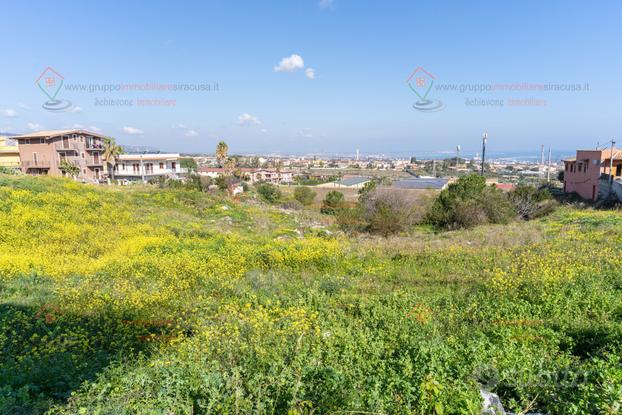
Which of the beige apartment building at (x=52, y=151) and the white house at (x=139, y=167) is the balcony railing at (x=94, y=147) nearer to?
the beige apartment building at (x=52, y=151)

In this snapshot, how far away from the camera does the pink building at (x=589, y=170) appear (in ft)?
97.0

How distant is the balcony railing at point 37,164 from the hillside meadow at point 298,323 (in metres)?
27.8

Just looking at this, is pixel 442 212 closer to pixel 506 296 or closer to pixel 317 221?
pixel 317 221

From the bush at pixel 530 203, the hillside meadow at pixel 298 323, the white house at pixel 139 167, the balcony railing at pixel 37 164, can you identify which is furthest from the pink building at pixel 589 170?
the balcony railing at pixel 37 164

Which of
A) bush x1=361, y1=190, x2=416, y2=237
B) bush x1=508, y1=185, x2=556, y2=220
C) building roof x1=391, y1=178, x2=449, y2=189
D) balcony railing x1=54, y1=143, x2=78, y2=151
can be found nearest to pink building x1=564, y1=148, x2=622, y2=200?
bush x1=508, y1=185, x2=556, y2=220

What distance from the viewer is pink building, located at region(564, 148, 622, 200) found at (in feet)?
97.0

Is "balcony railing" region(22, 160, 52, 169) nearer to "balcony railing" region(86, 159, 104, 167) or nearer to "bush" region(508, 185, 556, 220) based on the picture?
"balcony railing" region(86, 159, 104, 167)

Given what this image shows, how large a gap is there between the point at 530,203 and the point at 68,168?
40.3 m

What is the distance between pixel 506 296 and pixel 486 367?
3.83 meters

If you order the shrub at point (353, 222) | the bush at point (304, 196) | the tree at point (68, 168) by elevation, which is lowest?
the bush at point (304, 196)

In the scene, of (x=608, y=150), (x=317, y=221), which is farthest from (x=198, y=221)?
(x=608, y=150)

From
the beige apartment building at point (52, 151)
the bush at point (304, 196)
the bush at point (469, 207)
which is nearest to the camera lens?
the bush at point (469, 207)

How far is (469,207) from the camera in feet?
71.5

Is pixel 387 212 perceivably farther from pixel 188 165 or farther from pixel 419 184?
pixel 188 165
